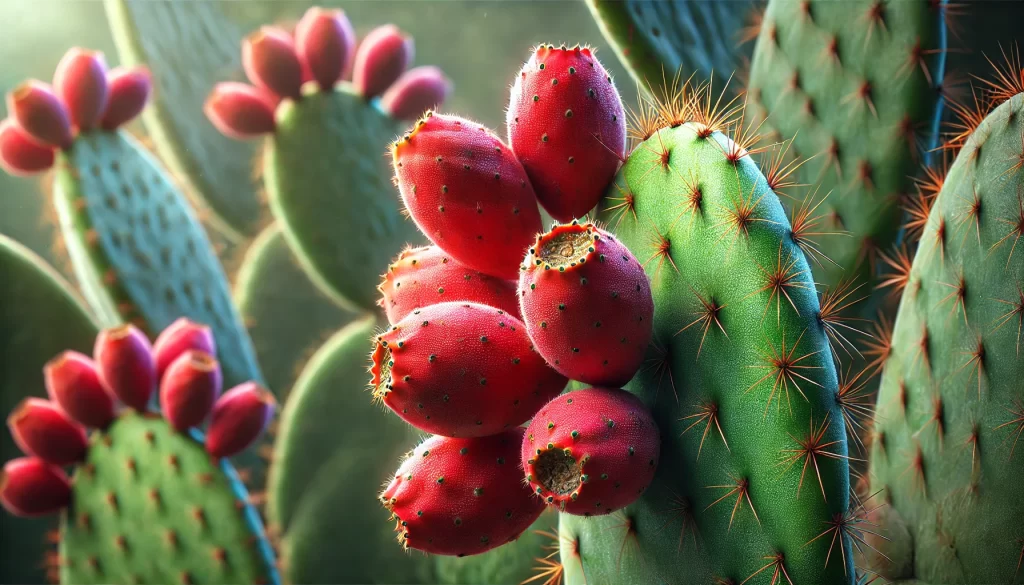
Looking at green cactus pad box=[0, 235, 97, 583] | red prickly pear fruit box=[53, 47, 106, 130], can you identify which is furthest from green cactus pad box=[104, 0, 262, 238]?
green cactus pad box=[0, 235, 97, 583]

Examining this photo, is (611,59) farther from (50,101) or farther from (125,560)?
(125,560)

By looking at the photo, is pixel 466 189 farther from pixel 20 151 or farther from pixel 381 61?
pixel 20 151

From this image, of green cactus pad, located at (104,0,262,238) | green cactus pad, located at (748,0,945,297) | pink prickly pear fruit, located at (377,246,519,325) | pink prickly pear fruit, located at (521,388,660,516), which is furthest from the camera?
green cactus pad, located at (104,0,262,238)

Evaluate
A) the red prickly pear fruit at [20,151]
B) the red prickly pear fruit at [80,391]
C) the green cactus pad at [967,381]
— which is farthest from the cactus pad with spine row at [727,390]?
the red prickly pear fruit at [20,151]

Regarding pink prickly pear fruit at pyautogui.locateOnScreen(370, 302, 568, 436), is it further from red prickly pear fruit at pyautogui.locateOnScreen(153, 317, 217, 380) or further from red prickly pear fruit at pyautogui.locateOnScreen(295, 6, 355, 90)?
red prickly pear fruit at pyautogui.locateOnScreen(295, 6, 355, 90)

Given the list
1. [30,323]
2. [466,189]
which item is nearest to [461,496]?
[466,189]
